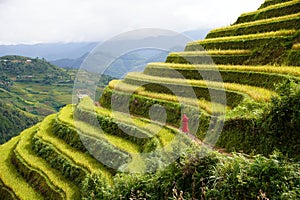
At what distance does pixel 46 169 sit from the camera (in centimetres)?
1388

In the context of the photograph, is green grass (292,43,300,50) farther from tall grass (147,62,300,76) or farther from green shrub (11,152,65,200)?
green shrub (11,152,65,200)

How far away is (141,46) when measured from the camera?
13.0 m

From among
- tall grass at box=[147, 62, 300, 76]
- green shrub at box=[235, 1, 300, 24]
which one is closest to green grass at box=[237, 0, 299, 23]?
green shrub at box=[235, 1, 300, 24]

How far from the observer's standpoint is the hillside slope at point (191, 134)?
5.60m

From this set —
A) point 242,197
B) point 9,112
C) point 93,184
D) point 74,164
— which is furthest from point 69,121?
point 9,112

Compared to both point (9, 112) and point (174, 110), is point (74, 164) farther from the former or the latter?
point (9, 112)

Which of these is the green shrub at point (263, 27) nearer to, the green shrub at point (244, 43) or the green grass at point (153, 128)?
the green shrub at point (244, 43)

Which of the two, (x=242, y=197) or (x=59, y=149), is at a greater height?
(x=242, y=197)

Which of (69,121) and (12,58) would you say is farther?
(12,58)

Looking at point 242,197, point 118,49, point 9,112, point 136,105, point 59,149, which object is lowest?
point 9,112

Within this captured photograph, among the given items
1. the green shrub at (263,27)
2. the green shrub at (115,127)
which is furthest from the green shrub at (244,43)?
the green shrub at (115,127)

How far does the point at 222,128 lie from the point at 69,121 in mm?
10026

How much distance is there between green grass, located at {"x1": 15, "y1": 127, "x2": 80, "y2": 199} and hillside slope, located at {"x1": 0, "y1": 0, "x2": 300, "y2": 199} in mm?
43

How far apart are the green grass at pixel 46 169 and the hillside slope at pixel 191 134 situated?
0.14 feet
